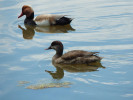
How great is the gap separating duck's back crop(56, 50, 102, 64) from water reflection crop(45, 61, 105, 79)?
104 millimetres

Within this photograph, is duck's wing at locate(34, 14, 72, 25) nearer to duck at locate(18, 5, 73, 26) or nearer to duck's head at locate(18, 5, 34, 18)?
duck at locate(18, 5, 73, 26)

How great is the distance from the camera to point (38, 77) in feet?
26.4

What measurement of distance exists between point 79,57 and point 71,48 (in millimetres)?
971

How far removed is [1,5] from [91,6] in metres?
4.18

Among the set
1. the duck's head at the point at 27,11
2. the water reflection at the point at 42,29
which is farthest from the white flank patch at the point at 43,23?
the duck's head at the point at 27,11

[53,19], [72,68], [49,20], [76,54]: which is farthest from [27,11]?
[72,68]

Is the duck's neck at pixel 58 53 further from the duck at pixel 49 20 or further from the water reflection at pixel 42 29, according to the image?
the duck at pixel 49 20

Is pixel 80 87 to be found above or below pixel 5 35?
below

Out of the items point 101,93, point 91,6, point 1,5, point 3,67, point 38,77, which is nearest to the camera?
point 101,93

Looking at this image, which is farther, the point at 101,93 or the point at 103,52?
the point at 103,52

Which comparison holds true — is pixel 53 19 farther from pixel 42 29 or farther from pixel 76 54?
pixel 76 54

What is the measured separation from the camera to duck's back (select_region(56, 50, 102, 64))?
8.90 metres

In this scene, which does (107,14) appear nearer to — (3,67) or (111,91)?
(3,67)

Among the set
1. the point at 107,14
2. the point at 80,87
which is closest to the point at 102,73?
the point at 80,87
